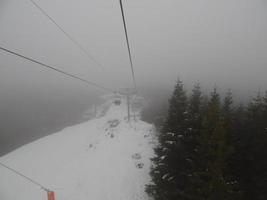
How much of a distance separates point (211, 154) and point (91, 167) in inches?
556

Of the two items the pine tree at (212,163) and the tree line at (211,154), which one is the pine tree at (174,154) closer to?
the tree line at (211,154)

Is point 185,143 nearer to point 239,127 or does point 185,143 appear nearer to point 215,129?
point 215,129

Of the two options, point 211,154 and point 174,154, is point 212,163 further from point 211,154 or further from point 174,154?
point 174,154

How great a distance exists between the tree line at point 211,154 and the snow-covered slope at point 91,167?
5.50 metres

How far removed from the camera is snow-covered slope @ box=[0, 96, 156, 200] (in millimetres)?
16172

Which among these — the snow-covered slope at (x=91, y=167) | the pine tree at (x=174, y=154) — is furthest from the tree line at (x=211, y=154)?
the snow-covered slope at (x=91, y=167)

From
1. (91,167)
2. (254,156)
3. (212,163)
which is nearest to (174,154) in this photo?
(212,163)

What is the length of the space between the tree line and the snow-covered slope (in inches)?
216

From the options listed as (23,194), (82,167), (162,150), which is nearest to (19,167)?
(23,194)

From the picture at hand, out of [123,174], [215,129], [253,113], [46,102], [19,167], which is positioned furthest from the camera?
[46,102]

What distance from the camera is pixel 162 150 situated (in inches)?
493

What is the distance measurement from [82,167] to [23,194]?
6.29 meters

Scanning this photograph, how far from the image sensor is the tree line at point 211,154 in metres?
9.18

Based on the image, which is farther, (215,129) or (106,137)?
(106,137)
